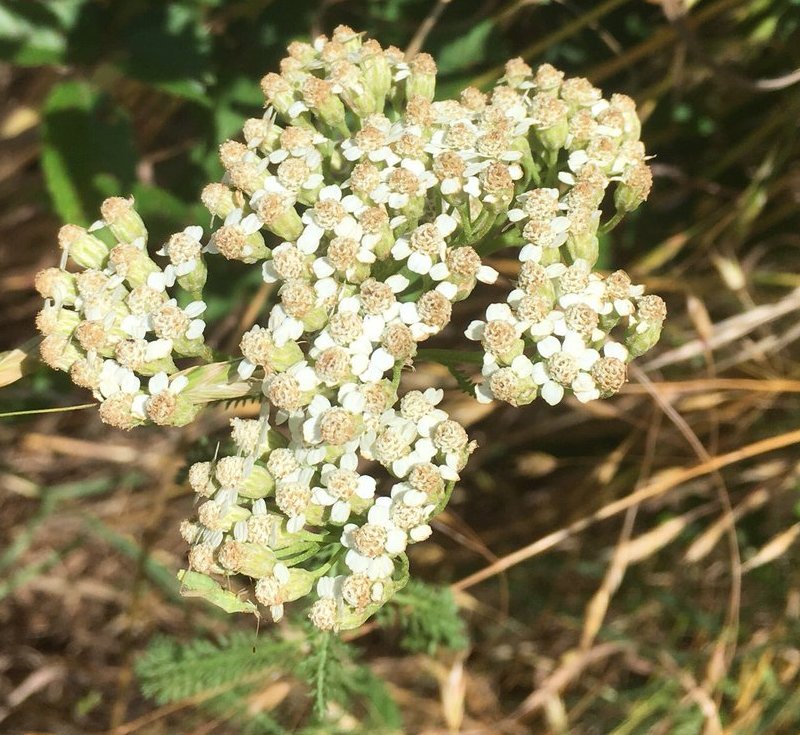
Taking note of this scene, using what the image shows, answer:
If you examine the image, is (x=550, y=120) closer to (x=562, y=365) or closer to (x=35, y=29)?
(x=562, y=365)

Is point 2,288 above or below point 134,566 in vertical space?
above

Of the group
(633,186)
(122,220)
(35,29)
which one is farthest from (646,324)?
(35,29)

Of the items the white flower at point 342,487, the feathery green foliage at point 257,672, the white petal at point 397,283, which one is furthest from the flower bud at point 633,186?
the feathery green foliage at point 257,672

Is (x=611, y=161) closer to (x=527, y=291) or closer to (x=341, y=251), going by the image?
(x=527, y=291)

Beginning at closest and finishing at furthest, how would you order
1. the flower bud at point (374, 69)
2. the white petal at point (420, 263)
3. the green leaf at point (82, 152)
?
the white petal at point (420, 263), the flower bud at point (374, 69), the green leaf at point (82, 152)

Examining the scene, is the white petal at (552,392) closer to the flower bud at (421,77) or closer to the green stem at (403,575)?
the green stem at (403,575)

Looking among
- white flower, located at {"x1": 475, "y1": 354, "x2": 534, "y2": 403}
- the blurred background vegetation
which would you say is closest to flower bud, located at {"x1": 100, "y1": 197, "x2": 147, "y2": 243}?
the blurred background vegetation

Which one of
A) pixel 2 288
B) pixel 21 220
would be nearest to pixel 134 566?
pixel 2 288

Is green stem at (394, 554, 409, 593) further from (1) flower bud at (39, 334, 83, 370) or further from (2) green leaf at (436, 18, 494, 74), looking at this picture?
(2) green leaf at (436, 18, 494, 74)
